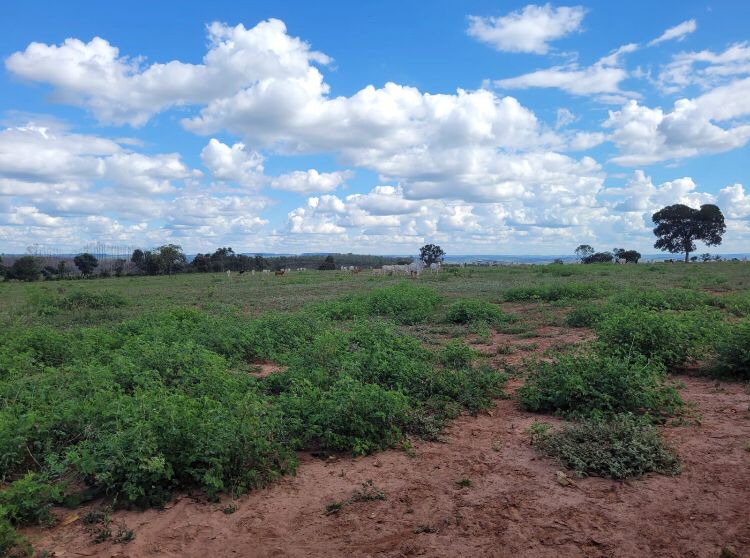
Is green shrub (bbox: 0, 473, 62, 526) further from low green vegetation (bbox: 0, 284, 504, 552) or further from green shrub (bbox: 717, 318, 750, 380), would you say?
green shrub (bbox: 717, 318, 750, 380)

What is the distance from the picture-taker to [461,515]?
3.94 m

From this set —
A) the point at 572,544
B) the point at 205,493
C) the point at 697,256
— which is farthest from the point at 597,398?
the point at 697,256

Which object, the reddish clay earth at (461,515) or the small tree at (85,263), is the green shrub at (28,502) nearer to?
the reddish clay earth at (461,515)

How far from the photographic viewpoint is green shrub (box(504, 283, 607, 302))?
56.2ft

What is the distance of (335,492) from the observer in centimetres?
441

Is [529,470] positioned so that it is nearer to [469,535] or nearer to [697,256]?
[469,535]

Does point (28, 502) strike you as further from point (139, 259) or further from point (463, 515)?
point (139, 259)

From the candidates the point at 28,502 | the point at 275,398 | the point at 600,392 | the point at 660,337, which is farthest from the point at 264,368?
the point at 660,337

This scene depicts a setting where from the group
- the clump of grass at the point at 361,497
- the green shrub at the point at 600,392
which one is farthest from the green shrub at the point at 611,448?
the clump of grass at the point at 361,497

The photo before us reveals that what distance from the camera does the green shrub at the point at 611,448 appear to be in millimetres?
4461

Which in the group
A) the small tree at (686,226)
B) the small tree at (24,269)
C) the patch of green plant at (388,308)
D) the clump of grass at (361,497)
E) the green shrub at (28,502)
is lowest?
the clump of grass at (361,497)

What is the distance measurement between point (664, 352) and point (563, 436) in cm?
353

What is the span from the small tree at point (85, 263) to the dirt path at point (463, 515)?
5041cm

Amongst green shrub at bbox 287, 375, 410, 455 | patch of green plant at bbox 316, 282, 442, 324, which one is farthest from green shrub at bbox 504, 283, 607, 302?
green shrub at bbox 287, 375, 410, 455
